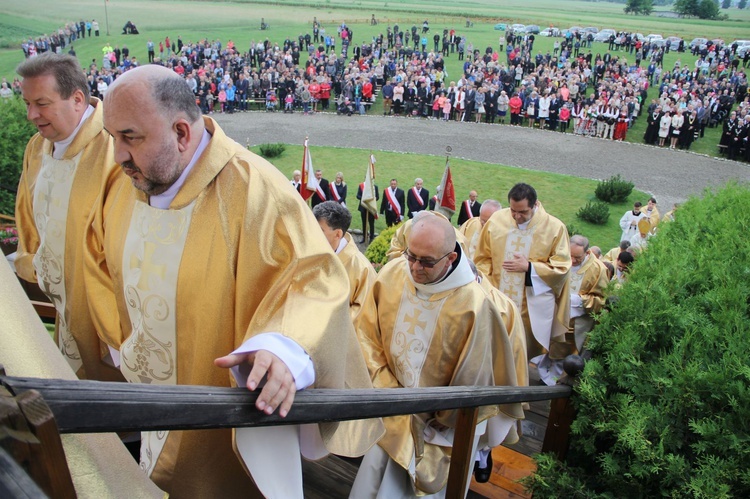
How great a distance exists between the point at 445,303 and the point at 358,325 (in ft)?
2.30

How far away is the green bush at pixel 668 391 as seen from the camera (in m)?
2.57

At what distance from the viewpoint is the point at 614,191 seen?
1870 centimetres

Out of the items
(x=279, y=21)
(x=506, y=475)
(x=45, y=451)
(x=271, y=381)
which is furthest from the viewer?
(x=279, y=21)

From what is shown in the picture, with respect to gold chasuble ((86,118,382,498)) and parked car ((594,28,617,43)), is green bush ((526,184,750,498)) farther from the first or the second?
parked car ((594,28,617,43))

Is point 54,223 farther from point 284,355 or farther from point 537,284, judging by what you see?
point 537,284

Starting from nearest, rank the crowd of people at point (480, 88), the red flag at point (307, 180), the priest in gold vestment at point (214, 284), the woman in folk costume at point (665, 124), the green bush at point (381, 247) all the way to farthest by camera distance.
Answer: the priest in gold vestment at point (214, 284)
the green bush at point (381, 247)
the red flag at point (307, 180)
the woman in folk costume at point (665, 124)
the crowd of people at point (480, 88)

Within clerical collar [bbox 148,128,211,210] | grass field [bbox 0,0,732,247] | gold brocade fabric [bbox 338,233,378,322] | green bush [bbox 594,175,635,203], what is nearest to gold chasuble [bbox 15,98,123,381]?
clerical collar [bbox 148,128,211,210]

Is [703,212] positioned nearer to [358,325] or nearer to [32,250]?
[358,325]

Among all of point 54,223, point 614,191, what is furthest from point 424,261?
point 614,191

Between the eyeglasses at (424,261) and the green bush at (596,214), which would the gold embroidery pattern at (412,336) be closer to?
the eyeglasses at (424,261)

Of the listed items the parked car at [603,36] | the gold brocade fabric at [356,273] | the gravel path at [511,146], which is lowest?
the gravel path at [511,146]

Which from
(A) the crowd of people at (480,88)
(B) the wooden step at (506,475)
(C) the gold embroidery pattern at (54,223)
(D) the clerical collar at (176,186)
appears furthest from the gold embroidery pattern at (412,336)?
(A) the crowd of people at (480,88)

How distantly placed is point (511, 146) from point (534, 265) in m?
19.8

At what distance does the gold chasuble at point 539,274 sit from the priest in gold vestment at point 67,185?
14.6ft
